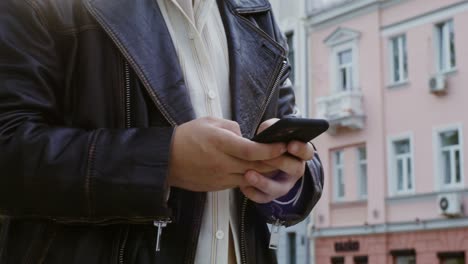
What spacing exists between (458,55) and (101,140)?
1362cm

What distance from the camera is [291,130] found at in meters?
0.87

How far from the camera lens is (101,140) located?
93cm

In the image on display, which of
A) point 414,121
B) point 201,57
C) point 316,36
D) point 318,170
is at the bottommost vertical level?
point 318,170

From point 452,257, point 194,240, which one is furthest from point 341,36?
point 194,240

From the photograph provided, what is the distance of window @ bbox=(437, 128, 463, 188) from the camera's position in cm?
1393

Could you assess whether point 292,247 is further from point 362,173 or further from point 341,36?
point 341,36

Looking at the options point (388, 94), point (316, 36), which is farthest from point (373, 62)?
point (316, 36)

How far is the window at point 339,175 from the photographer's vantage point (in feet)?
53.1

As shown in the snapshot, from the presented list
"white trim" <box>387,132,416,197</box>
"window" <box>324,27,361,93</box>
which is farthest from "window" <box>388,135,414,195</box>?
"window" <box>324,27,361,93</box>

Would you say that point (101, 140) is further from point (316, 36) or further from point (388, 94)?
point (316, 36)

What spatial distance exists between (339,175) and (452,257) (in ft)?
9.76

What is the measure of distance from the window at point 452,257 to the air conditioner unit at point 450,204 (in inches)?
26.2

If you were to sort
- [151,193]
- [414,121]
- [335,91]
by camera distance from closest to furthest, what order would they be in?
[151,193], [414,121], [335,91]

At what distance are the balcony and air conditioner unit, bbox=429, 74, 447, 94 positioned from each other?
1935mm
